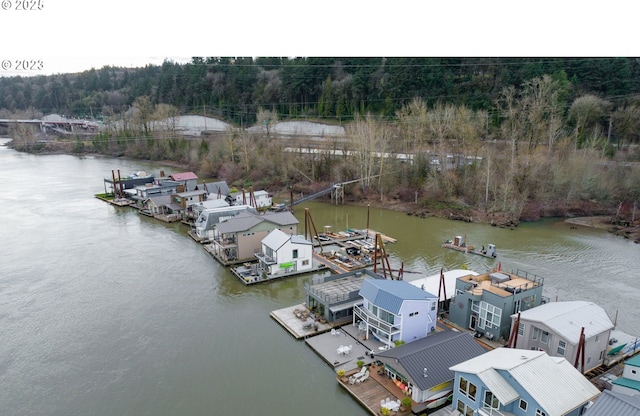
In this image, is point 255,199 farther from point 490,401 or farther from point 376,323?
point 490,401

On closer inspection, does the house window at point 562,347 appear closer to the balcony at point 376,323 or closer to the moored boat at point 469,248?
the balcony at point 376,323

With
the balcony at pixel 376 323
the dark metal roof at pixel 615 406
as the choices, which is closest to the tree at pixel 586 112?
the balcony at pixel 376 323

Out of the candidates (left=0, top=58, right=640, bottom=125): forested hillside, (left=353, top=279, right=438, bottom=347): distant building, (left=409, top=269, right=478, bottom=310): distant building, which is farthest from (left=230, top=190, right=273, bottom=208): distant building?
(left=0, top=58, right=640, bottom=125): forested hillside

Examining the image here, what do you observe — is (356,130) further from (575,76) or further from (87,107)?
(87,107)

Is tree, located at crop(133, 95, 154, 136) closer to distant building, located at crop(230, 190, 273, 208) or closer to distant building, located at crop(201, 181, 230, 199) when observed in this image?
distant building, located at crop(201, 181, 230, 199)

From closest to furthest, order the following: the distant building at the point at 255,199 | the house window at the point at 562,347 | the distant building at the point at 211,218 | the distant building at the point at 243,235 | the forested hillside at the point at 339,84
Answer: the house window at the point at 562,347 → the distant building at the point at 243,235 → the distant building at the point at 211,218 → the distant building at the point at 255,199 → the forested hillside at the point at 339,84

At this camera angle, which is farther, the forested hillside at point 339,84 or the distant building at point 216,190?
the forested hillside at point 339,84

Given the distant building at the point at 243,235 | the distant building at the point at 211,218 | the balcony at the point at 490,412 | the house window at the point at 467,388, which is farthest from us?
the distant building at the point at 211,218
